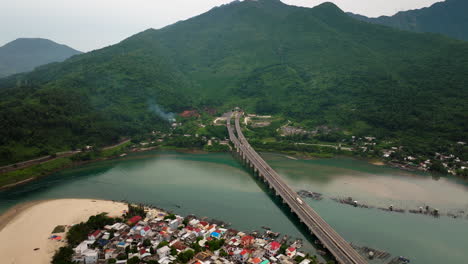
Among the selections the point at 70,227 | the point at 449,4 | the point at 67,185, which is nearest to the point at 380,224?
the point at 70,227

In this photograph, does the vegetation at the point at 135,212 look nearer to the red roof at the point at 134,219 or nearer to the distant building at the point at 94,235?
the red roof at the point at 134,219

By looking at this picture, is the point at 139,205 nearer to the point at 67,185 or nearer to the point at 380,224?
the point at 67,185

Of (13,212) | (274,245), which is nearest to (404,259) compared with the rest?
(274,245)

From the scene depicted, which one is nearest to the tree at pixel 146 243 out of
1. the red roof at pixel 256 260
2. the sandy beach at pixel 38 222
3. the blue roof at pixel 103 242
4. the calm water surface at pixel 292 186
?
the blue roof at pixel 103 242

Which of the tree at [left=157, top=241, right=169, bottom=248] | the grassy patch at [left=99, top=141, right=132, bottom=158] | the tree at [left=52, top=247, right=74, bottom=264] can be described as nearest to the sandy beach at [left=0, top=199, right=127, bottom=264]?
the tree at [left=52, top=247, right=74, bottom=264]

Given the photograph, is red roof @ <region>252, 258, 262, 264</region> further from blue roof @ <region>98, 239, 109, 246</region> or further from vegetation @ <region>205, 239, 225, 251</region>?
blue roof @ <region>98, 239, 109, 246</region>

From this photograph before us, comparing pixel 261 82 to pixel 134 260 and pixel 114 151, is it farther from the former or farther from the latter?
pixel 134 260
